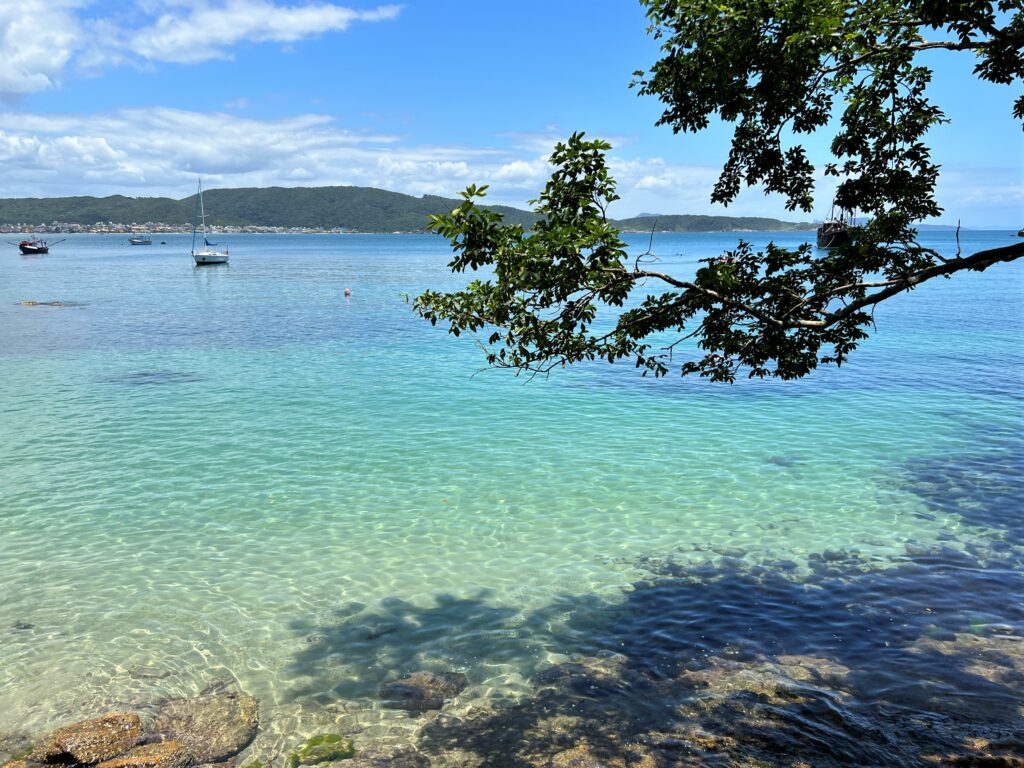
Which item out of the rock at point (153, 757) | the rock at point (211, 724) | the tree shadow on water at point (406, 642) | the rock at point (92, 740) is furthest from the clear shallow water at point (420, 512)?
the rock at point (153, 757)

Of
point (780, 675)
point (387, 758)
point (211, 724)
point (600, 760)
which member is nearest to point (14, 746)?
point (211, 724)

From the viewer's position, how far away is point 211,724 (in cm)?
974

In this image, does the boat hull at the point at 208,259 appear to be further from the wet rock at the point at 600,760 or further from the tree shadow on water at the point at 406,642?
the wet rock at the point at 600,760

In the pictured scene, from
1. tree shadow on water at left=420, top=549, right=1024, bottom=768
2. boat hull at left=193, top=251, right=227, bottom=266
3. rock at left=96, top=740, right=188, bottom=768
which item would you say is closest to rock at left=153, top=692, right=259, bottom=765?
rock at left=96, top=740, right=188, bottom=768

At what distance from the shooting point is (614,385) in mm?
30812

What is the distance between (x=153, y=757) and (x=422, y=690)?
343cm

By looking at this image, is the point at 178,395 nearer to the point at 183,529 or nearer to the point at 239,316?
the point at 183,529

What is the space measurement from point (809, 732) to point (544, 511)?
8.77 m

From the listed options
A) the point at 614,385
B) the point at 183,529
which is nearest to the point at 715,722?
the point at 183,529

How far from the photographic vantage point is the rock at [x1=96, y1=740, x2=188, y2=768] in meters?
8.64

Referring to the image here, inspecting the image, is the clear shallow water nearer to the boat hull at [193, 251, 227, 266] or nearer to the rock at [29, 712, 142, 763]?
the rock at [29, 712, 142, 763]

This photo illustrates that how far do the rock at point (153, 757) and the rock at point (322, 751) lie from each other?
1.29 m

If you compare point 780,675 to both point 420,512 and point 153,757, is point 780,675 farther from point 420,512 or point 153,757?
point 420,512

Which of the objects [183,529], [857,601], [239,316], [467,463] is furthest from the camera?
[239,316]
